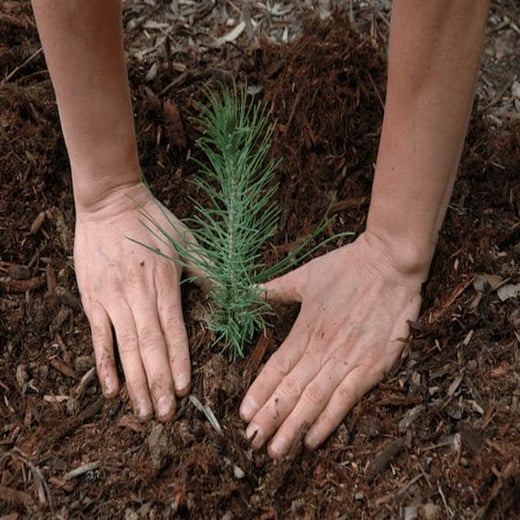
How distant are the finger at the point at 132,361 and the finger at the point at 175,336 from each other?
6cm

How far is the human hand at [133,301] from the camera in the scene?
1.54 meters

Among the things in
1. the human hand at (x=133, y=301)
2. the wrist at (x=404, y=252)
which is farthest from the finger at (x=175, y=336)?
→ the wrist at (x=404, y=252)

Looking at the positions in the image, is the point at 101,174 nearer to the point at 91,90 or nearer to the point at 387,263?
the point at 91,90

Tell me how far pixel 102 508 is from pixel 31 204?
2.46 feet

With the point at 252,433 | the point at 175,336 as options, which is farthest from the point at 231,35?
the point at 252,433

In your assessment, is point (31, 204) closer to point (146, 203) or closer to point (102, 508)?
point (146, 203)

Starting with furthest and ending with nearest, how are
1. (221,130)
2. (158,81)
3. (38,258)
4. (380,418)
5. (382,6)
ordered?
(382,6), (158,81), (38,258), (380,418), (221,130)

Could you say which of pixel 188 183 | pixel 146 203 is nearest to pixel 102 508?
pixel 146 203

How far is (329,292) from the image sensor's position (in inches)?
63.3

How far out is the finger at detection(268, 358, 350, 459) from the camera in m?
1.47

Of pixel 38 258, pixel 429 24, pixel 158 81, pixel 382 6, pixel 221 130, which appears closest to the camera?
pixel 429 24

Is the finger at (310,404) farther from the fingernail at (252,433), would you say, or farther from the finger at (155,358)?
the finger at (155,358)

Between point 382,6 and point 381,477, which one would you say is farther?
Result: point 382,6

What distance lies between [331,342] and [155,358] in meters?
0.36
